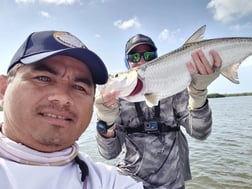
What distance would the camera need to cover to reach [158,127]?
3352 millimetres

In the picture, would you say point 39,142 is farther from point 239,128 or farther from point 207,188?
point 239,128

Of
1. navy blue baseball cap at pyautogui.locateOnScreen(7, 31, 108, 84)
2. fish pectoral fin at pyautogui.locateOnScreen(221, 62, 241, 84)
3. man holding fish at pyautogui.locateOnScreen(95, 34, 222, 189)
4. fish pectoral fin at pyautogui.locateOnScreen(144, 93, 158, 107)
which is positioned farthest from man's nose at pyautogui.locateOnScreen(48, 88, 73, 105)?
fish pectoral fin at pyautogui.locateOnScreen(221, 62, 241, 84)

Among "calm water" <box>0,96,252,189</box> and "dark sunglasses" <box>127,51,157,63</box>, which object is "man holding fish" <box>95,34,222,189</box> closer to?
"dark sunglasses" <box>127,51,157,63</box>

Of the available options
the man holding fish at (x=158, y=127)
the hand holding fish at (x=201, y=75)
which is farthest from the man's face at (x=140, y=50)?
the hand holding fish at (x=201, y=75)

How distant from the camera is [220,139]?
46.1 feet

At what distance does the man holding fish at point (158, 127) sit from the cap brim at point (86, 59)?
1.18 metres

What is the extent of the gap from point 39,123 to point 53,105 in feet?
0.41

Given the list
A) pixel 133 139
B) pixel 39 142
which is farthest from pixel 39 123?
pixel 133 139

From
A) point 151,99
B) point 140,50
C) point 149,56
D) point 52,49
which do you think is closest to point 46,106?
point 52,49

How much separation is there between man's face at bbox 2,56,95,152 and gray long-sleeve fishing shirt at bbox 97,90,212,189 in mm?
1627

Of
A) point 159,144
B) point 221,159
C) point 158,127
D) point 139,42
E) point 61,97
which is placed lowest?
point 221,159

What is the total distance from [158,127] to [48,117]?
1944 millimetres

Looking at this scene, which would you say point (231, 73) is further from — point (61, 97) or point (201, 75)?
point (61, 97)

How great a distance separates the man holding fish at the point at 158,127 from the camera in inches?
127
